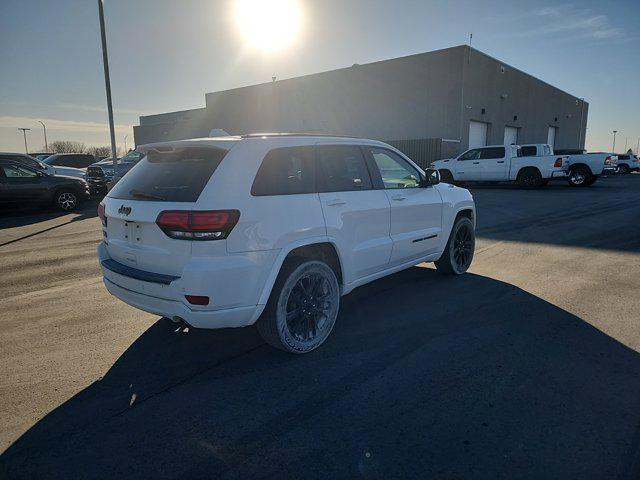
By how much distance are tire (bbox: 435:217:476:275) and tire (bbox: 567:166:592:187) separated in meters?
18.1

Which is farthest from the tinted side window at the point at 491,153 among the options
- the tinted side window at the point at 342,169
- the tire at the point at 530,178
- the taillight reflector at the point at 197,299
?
the taillight reflector at the point at 197,299

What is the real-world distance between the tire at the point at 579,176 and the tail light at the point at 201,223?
21.9 meters

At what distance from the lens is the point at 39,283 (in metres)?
5.59

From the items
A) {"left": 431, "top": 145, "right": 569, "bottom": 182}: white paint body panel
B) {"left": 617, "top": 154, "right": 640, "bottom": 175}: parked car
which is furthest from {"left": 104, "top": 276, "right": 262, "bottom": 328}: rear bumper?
{"left": 617, "top": 154, "right": 640, "bottom": 175}: parked car

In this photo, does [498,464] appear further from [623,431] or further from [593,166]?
[593,166]

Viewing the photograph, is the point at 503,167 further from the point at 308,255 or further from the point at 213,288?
the point at 213,288

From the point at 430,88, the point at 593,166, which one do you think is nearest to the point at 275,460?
the point at 593,166

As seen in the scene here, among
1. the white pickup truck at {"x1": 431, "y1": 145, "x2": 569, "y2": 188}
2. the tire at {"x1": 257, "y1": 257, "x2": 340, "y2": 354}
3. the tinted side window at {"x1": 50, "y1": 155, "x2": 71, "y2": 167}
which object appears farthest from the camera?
the tinted side window at {"x1": 50, "y1": 155, "x2": 71, "y2": 167}

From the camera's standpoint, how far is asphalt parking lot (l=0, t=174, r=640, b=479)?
2.33m

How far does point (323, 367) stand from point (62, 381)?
195 cm

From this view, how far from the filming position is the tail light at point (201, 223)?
2.87 m

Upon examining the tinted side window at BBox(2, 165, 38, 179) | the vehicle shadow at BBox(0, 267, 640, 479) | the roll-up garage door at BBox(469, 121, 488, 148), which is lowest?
the vehicle shadow at BBox(0, 267, 640, 479)

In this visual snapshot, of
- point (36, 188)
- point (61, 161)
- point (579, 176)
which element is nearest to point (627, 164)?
point (579, 176)

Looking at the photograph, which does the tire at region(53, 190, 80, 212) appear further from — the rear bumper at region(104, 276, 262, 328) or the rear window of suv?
the rear bumper at region(104, 276, 262, 328)
